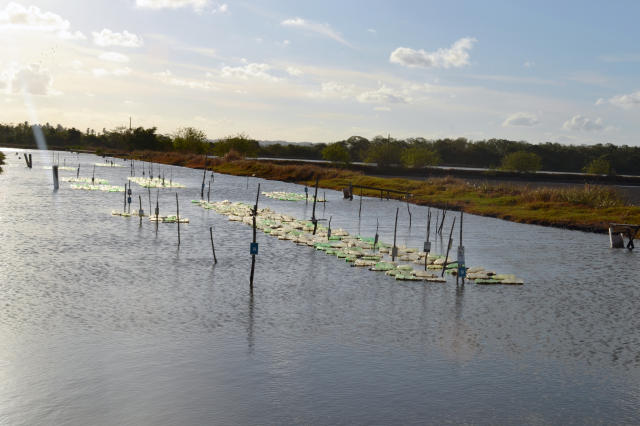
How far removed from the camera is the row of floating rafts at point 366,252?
3177 cm

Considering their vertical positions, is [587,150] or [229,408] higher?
[587,150]

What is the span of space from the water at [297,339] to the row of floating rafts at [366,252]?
1250mm

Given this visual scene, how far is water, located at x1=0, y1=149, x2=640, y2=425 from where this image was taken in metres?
16.0

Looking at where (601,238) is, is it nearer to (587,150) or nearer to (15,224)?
(15,224)

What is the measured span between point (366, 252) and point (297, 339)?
683 inches

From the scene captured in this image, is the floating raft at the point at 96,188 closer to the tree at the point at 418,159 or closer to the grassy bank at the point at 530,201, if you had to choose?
the grassy bank at the point at 530,201

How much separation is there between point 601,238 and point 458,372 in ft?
119

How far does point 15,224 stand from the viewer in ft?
155

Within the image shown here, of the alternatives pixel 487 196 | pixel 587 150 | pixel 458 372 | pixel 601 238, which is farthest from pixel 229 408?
pixel 587 150

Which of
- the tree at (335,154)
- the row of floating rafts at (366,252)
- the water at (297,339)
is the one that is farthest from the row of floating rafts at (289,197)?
the tree at (335,154)

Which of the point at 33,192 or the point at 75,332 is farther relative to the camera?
the point at 33,192

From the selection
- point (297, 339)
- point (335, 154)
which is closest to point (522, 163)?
point (335, 154)

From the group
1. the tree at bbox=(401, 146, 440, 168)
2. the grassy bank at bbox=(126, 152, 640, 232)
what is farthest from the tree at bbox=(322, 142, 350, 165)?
the grassy bank at bbox=(126, 152, 640, 232)

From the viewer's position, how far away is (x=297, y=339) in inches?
837
